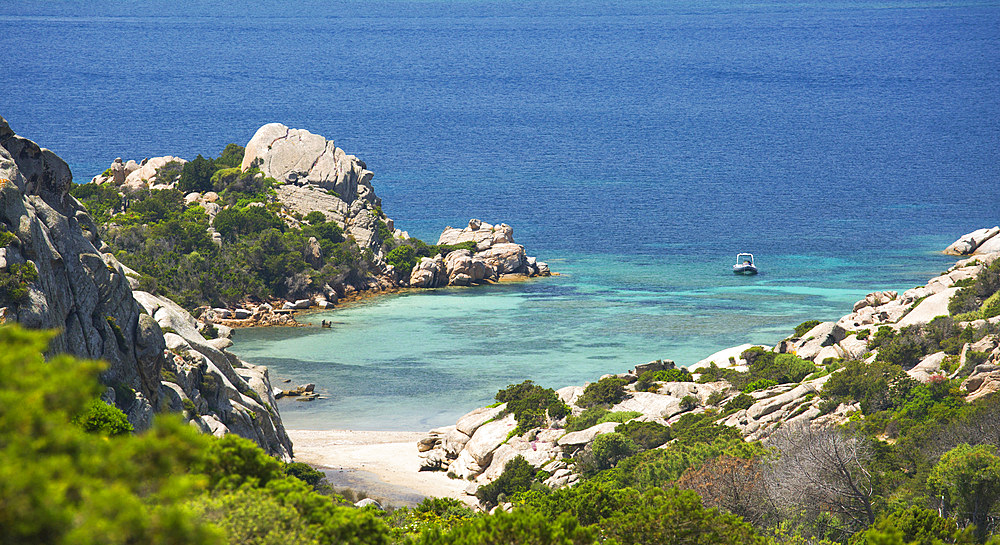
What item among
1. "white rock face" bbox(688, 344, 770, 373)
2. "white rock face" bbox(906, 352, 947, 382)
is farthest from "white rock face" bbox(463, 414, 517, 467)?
"white rock face" bbox(906, 352, 947, 382)

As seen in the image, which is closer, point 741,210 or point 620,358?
point 620,358

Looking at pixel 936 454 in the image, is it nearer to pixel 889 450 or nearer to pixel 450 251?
pixel 889 450

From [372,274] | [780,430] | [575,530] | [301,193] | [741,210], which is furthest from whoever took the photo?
[741,210]

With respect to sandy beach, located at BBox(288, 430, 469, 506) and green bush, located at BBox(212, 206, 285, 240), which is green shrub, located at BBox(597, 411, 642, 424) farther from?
green bush, located at BBox(212, 206, 285, 240)

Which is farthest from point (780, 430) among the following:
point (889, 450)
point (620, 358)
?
point (620, 358)

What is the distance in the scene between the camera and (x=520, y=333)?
72.6m

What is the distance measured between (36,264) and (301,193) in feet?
235

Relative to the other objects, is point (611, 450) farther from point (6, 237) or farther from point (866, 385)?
point (6, 237)

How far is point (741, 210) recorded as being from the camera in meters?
150

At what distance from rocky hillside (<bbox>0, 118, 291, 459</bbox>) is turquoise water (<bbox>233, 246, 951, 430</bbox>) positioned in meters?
16.0

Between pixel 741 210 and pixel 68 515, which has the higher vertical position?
pixel 741 210

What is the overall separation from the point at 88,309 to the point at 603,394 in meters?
24.1

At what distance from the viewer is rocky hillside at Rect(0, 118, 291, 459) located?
24.5 metres

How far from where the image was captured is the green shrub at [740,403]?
37.2 m
